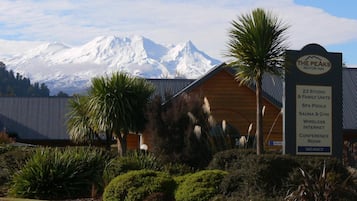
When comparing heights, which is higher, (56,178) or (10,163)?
(10,163)

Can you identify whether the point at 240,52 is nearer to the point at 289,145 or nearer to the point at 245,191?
the point at 289,145

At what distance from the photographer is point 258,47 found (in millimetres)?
19625

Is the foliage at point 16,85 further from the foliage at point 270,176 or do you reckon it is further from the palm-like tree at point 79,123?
the foliage at point 270,176

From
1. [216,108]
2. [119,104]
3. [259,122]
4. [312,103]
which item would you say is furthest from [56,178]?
[216,108]

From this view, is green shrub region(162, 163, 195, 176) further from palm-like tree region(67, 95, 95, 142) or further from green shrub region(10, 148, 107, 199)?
palm-like tree region(67, 95, 95, 142)

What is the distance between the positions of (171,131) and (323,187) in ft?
37.4

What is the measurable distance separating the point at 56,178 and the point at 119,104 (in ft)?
36.5

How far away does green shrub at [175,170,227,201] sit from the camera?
15109mm

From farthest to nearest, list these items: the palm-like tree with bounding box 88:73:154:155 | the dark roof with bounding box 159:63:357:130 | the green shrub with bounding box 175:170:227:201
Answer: the dark roof with bounding box 159:63:357:130 < the palm-like tree with bounding box 88:73:154:155 < the green shrub with bounding box 175:170:227:201

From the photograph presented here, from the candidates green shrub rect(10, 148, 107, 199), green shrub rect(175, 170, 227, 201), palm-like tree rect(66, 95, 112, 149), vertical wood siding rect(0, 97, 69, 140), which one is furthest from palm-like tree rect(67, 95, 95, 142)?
green shrub rect(175, 170, 227, 201)

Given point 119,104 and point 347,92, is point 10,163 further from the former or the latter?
point 347,92

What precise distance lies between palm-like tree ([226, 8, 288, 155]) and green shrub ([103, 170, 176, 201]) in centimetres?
423

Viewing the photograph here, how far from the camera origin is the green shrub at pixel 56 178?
62.0 ft

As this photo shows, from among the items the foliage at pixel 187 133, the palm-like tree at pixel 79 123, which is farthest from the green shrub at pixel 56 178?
the palm-like tree at pixel 79 123
